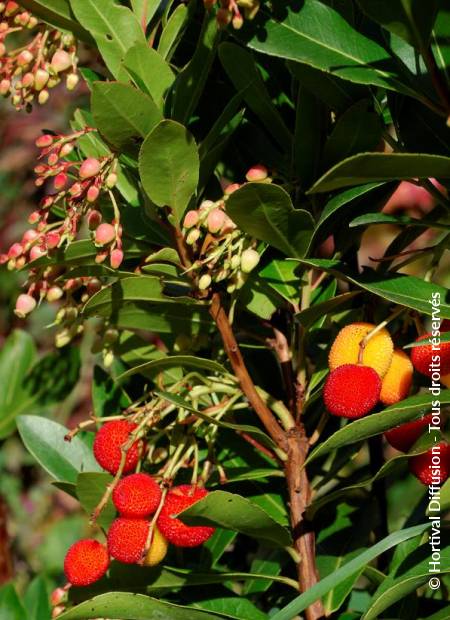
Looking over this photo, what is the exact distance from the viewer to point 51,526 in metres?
2.41

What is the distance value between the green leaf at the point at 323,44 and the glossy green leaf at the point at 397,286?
0.50ft

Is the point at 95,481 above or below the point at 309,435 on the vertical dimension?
above

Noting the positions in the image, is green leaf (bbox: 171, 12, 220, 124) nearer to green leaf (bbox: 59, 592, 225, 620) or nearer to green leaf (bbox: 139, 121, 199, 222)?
green leaf (bbox: 139, 121, 199, 222)

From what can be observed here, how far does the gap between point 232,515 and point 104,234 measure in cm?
26

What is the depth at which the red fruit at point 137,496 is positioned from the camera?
0.84 m

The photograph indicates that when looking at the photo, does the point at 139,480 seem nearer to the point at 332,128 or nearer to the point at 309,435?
the point at 309,435

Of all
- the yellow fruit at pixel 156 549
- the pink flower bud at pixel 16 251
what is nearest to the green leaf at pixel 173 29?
the pink flower bud at pixel 16 251

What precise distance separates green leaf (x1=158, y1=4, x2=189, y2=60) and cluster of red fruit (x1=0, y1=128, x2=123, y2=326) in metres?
0.10

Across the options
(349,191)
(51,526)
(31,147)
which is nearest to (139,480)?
(349,191)

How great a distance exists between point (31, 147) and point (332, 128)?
6.50 feet

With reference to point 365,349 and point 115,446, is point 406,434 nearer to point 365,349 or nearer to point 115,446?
point 365,349

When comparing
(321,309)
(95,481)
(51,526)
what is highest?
(321,309)

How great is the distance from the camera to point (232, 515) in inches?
31.6

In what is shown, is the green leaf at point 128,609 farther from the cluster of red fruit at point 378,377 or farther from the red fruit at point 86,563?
the cluster of red fruit at point 378,377
